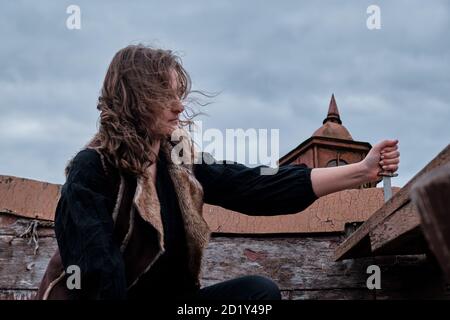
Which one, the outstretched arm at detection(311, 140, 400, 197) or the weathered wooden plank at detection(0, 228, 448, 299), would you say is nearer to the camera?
the outstretched arm at detection(311, 140, 400, 197)

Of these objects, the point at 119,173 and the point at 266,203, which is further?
the point at 266,203

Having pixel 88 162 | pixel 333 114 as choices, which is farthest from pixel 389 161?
pixel 333 114

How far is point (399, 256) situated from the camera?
9.56 feet

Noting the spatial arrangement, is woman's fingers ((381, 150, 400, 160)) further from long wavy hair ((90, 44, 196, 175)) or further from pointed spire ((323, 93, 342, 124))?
pointed spire ((323, 93, 342, 124))

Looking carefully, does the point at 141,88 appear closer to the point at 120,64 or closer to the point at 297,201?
the point at 120,64

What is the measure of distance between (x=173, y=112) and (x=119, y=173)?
30cm

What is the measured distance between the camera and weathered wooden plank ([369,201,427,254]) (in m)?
2.26

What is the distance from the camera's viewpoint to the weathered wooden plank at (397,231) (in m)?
2.26

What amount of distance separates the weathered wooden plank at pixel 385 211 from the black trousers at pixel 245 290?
1.79 feet

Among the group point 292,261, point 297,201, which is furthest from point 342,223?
point 297,201

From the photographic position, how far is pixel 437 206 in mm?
710

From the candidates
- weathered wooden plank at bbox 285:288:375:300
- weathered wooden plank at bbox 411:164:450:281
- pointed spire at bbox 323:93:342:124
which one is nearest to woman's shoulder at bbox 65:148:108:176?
weathered wooden plank at bbox 285:288:375:300
